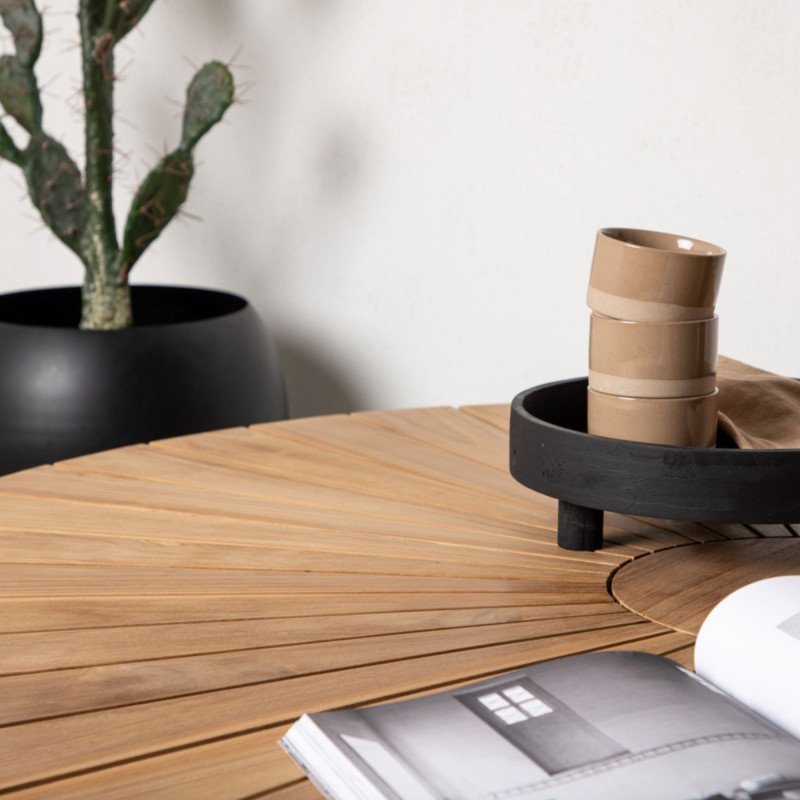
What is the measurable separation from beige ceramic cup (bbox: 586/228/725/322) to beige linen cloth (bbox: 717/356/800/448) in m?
0.14

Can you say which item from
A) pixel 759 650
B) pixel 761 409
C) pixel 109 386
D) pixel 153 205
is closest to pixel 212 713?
A: pixel 759 650

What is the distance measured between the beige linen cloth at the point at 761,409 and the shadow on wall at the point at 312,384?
153 centimetres

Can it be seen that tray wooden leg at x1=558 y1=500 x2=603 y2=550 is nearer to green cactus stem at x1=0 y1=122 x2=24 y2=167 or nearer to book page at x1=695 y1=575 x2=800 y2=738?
book page at x1=695 y1=575 x2=800 y2=738

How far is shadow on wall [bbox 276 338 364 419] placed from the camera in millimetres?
2582

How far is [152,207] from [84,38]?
1.01ft

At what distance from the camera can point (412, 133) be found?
2330mm

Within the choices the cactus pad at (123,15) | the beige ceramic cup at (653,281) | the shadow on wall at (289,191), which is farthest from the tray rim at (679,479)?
the shadow on wall at (289,191)

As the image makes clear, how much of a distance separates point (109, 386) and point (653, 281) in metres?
1.26

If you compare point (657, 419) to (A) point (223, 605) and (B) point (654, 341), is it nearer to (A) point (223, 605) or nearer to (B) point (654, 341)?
(B) point (654, 341)

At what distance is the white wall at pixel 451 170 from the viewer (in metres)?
2.00

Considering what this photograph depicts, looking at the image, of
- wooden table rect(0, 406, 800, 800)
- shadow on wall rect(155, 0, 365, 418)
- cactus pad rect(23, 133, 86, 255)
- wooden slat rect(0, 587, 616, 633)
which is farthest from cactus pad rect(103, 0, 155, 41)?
wooden slat rect(0, 587, 616, 633)

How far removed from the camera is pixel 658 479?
0.87m

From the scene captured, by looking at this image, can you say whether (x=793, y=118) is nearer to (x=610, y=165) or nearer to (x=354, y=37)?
(x=610, y=165)

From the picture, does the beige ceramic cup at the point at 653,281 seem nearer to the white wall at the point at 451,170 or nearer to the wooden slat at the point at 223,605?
the wooden slat at the point at 223,605
